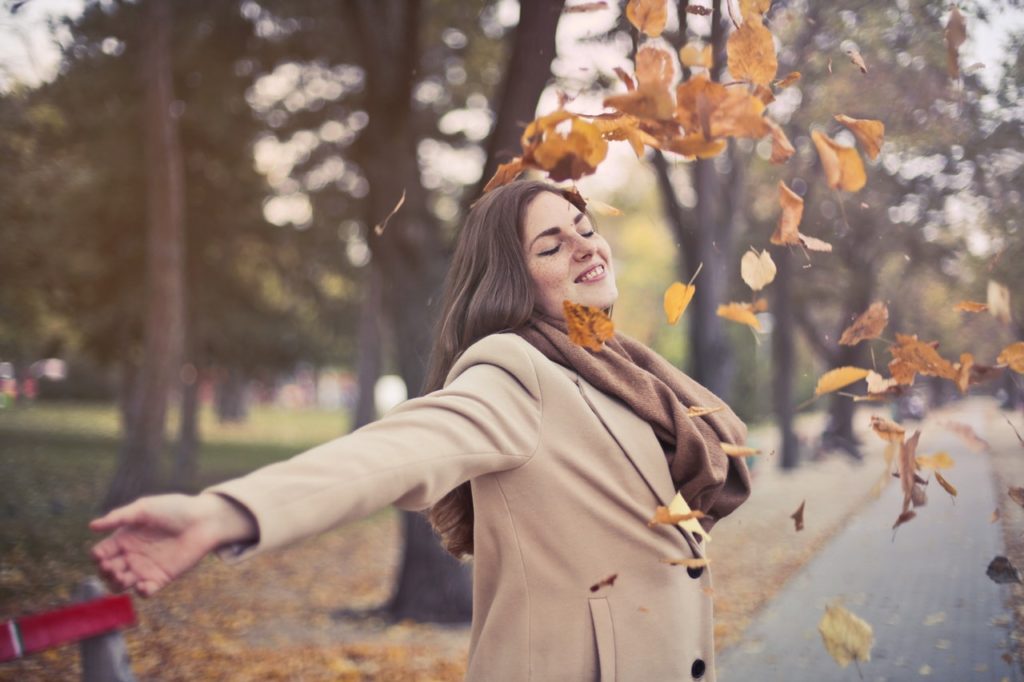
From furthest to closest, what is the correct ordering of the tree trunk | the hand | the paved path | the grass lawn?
the tree trunk
the grass lawn
the paved path
the hand

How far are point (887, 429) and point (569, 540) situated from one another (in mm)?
878

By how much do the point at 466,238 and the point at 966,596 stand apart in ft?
13.1

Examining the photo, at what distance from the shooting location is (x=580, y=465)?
2139 millimetres

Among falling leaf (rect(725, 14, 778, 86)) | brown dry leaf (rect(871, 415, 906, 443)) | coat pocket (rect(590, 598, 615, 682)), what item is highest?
falling leaf (rect(725, 14, 778, 86))

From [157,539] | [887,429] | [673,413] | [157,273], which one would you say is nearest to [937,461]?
[887,429]

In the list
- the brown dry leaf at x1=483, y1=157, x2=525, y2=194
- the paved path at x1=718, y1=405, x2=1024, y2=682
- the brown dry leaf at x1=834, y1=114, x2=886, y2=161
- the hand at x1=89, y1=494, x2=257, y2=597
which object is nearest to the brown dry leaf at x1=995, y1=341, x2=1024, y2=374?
the brown dry leaf at x1=834, y1=114, x2=886, y2=161

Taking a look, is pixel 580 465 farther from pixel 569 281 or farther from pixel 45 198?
pixel 45 198

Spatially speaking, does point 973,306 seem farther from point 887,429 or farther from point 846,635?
point 846,635

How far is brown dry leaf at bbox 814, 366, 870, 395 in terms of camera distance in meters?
2.39

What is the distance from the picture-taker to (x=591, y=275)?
7.94 feet

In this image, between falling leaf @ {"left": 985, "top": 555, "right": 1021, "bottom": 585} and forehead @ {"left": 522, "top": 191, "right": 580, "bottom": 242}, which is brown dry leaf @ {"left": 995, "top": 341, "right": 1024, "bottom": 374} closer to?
falling leaf @ {"left": 985, "top": 555, "right": 1021, "bottom": 585}

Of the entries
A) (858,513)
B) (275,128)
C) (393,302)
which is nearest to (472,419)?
(393,302)

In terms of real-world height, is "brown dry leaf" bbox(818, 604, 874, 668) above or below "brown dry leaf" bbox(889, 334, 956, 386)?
below

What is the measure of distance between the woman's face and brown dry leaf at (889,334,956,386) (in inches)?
29.3
